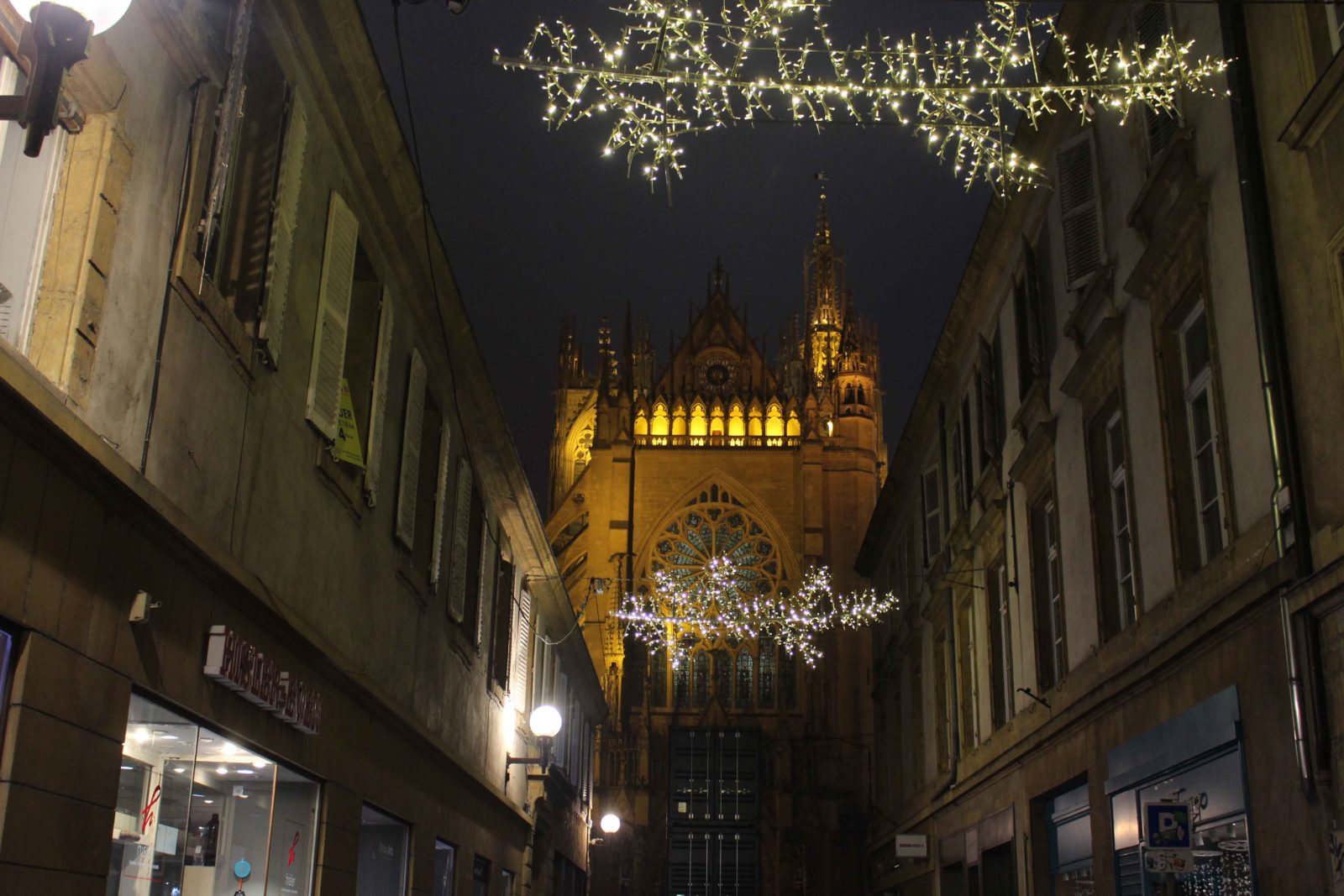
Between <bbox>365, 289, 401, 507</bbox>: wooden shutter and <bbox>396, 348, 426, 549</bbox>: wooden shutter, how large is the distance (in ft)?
2.04

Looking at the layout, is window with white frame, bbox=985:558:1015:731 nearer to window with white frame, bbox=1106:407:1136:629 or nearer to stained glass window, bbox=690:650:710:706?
window with white frame, bbox=1106:407:1136:629

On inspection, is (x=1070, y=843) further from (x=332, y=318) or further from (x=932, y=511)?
(x=932, y=511)

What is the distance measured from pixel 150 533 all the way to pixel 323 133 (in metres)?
4.23

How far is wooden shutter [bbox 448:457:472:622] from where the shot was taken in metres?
14.3

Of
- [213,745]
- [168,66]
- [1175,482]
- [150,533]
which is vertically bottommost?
[213,745]

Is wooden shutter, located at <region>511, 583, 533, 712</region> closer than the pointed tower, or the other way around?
wooden shutter, located at <region>511, 583, 533, 712</region>

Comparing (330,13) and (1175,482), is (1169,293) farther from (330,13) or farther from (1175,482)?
(330,13)

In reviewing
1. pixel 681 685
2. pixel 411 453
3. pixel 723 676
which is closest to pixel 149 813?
pixel 411 453

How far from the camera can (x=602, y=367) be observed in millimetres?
55031

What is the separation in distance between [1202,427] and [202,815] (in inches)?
300

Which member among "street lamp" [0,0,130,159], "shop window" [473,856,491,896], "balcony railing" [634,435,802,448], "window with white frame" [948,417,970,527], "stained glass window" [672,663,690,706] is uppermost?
"balcony railing" [634,435,802,448]

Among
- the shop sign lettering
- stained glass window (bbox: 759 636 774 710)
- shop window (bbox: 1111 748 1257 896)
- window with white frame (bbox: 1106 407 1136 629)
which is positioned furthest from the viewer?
stained glass window (bbox: 759 636 774 710)

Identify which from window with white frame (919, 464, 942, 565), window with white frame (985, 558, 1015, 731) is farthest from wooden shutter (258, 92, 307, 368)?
window with white frame (919, 464, 942, 565)

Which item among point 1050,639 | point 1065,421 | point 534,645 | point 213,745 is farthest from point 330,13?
point 534,645
